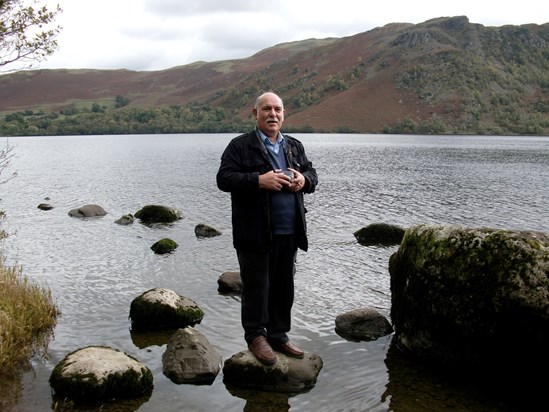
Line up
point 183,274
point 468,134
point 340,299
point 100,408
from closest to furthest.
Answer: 1. point 100,408
2. point 340,299
3. point 183,274
4. point 468,134

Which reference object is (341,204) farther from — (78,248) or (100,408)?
(100,408)

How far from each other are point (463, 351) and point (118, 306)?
8516mm

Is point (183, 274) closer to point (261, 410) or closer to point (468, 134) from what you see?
point (261, 410)

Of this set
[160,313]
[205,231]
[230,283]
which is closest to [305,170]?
[160,313]

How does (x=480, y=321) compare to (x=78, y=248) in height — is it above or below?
above

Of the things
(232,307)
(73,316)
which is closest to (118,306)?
(73,316)

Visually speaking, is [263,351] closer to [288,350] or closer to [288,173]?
[288,350]

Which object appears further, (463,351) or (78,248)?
(78,248)

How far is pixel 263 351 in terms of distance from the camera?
340 inches

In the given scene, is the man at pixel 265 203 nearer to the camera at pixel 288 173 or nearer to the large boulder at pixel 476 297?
the camera at pixel 288 173

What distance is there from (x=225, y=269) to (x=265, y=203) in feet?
35.3

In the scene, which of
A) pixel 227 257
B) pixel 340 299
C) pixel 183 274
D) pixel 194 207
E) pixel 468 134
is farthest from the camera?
pixel 468 134

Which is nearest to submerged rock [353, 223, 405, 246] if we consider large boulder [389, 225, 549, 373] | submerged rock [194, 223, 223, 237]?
submerged rock [194, 223, 223, 237]

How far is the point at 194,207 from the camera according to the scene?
116 ft
